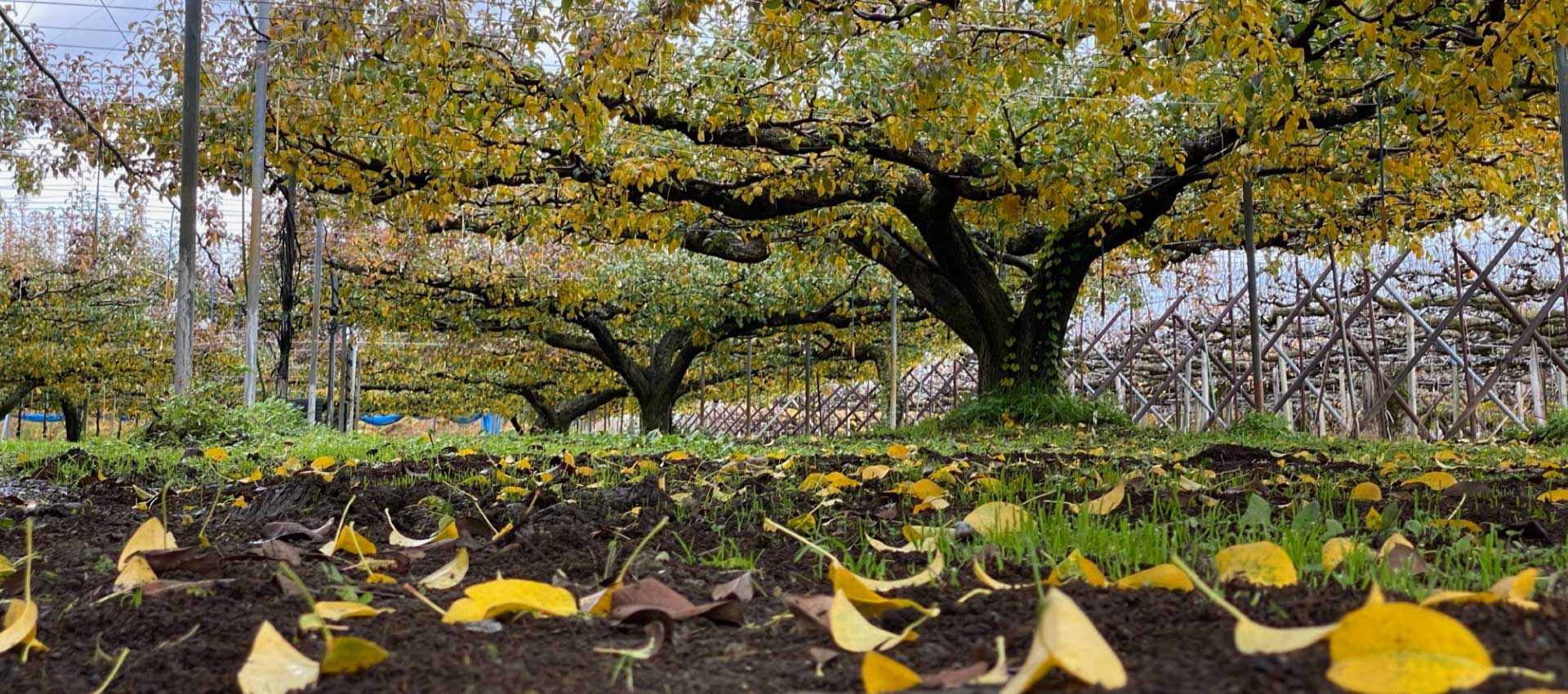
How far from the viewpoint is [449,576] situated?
1.43 m

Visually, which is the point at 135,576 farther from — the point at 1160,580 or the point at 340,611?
the point at 1160,580

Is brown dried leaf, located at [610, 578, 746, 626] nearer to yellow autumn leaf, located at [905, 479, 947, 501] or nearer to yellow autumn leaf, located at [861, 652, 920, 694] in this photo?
yellow autumn leaf, located at [861, 652, 920, 694]

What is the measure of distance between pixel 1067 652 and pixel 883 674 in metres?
0.15

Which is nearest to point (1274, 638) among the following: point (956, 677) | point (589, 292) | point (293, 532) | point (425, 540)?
point (956, 677)

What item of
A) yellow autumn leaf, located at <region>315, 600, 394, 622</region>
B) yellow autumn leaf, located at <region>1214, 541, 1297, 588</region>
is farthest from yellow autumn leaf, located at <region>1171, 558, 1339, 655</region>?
yellow autumn leaf, located at <region>315, 600, 394, 622</region>

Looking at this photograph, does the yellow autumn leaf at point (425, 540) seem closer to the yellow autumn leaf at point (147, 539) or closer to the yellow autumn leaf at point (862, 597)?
the yellow autumn leaf at point (147, 539)

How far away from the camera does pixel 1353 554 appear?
1.37m

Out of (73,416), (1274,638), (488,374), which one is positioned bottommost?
(73,416)

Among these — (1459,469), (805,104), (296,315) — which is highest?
(805,104)

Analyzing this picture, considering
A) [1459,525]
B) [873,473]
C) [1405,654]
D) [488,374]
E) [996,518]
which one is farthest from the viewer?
[488,374]

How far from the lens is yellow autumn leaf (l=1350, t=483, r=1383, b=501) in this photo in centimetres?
220

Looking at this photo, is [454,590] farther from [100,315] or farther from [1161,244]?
[100,315]

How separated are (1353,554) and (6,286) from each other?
18744 mm

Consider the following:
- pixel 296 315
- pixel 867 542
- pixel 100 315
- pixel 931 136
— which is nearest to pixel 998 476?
pixel 867 542
